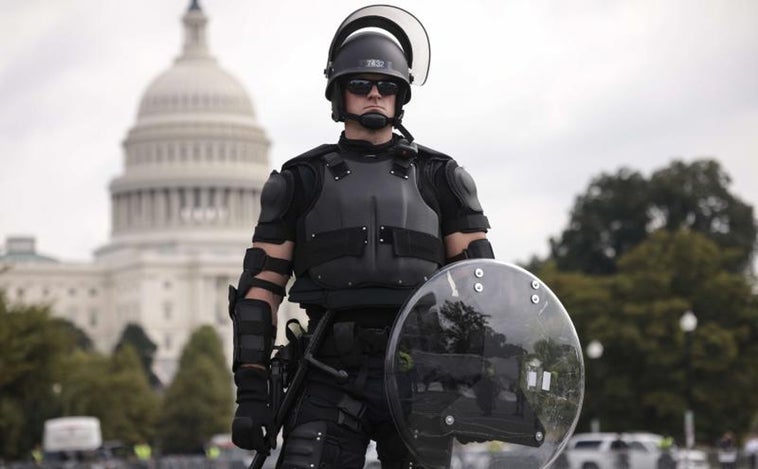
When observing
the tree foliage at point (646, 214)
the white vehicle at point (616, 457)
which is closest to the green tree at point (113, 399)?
the tree foliage at point (646, 214)

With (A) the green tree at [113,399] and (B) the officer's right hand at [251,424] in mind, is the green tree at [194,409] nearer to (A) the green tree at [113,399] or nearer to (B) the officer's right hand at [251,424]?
(A) the green tree at [113,399]

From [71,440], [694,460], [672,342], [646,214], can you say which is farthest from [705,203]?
[694,460]

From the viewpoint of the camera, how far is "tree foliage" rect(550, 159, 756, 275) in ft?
327

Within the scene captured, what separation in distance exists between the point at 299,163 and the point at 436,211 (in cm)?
51

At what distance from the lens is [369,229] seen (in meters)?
8.53

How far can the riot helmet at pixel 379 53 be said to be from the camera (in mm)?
8641

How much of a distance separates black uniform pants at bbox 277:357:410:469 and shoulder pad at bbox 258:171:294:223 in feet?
1.85

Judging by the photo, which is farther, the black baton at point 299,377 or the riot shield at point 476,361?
the black baton at point 299,377

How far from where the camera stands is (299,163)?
8734 mm

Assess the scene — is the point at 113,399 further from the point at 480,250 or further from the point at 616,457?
the point at 480,250

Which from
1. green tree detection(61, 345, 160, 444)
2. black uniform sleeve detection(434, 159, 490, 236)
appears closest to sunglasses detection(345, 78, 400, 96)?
black uniform sleeve detection(434, 159, 490, 236)

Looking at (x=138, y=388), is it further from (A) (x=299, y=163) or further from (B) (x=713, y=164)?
(A) (x=299, y=163)

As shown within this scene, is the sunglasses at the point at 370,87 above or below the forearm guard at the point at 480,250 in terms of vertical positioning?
above

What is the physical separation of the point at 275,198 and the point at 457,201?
2.10ft
